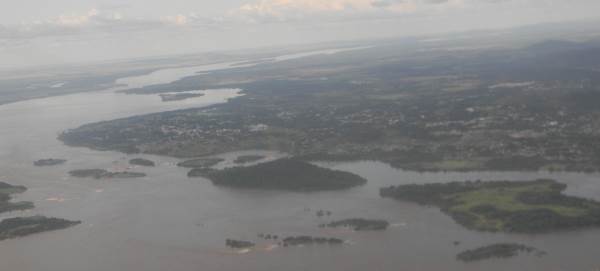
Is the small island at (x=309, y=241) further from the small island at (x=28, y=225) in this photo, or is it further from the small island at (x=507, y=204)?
the small island at (x=28, y=225)

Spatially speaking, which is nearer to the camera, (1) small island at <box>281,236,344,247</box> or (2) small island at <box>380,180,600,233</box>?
(1) small island at <box>281,236,344,247</box>

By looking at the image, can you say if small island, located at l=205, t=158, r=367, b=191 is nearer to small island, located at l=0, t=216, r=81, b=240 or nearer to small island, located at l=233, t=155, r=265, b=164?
small island, located at l=233, t=155, r=265, b=164

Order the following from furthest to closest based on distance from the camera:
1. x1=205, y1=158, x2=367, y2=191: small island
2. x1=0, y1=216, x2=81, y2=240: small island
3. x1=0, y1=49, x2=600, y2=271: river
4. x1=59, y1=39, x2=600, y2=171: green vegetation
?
x1=59, y1=39, x2=600, y2=171: green vegetation < x1=205, y1=158, x2=367, y2=191: small island < x1=0, y1=216, x2=81, y2=240: small island < x1=0, y1=49, x2=600, y2=271: river

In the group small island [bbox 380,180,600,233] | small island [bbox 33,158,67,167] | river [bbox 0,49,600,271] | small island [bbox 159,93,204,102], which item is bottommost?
small island [bbox 159,93,204,102]

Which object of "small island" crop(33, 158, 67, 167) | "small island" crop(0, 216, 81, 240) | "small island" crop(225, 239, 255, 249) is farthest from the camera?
"small island" crop(33, 158, 67, 167)

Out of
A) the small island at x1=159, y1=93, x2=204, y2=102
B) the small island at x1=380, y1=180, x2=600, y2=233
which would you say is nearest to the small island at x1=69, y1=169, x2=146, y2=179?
the small island at x1=380, y1=180, x2=600, y2=233
